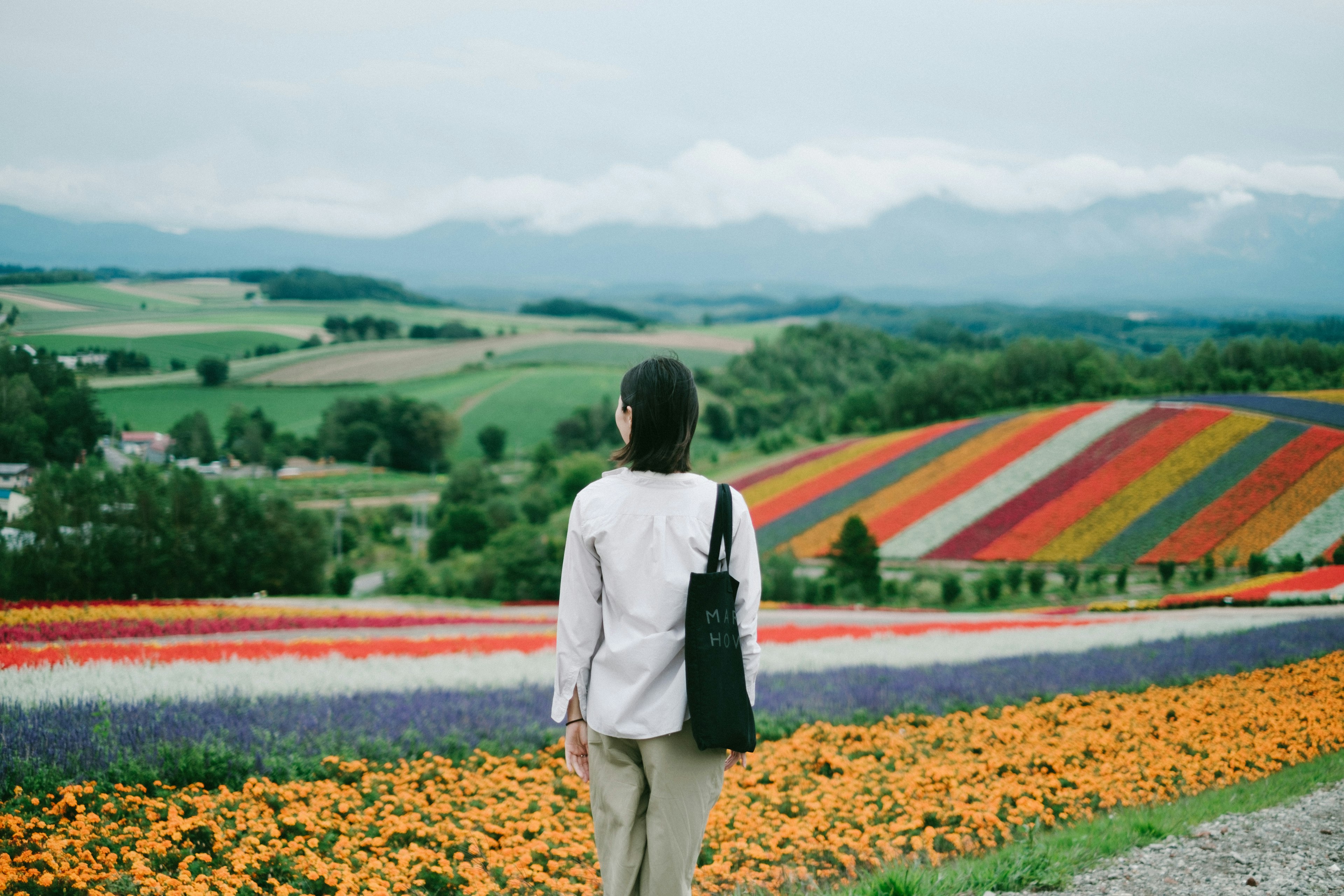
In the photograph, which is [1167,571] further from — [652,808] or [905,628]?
[652,808]

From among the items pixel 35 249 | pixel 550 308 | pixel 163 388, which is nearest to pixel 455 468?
pixel 163 388

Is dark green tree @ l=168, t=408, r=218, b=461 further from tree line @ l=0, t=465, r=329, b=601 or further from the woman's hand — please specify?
the woman's hand

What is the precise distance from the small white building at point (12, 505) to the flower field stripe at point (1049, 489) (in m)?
27.5

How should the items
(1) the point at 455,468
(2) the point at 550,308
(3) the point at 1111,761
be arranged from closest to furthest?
(3) the point at 1111,761 → (1) the point at 455,468 → (2) the point at 550,308

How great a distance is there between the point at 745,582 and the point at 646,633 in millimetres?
436

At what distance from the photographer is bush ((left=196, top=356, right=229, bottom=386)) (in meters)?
28.5

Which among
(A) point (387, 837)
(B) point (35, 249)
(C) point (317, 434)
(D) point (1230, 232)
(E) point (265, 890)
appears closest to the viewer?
(E) point (265, 890)

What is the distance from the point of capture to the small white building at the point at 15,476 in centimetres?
1475

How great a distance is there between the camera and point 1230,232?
69.3ft

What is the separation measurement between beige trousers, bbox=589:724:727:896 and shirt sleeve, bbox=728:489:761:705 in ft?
1.20

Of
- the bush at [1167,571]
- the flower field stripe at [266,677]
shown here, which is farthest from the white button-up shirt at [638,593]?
the bush at [1167,571]

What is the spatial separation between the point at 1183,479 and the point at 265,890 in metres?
31.8

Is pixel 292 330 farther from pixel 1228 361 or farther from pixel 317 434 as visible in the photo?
pixel 1228 361

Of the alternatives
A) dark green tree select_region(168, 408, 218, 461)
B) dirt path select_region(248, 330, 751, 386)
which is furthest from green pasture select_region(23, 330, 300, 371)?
dirt path select_region(248, 330, 751, 386)
